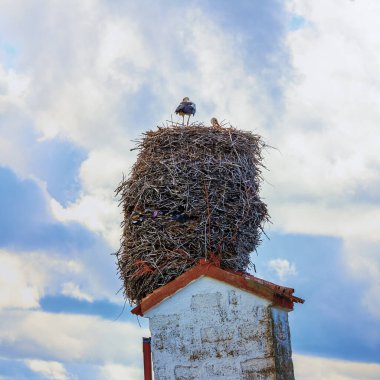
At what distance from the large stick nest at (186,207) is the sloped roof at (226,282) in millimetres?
568

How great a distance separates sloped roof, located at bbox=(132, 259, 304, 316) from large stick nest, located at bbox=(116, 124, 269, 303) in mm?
568

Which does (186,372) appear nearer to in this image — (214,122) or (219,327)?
(219,327)

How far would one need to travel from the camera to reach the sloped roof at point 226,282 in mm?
7609

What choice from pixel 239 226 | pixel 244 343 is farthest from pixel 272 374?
pixel 239 226

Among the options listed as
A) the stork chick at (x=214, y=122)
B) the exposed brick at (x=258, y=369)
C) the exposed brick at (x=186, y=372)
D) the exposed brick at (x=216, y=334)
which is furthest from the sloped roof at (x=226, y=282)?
the stork chick at (x=214, y=122)

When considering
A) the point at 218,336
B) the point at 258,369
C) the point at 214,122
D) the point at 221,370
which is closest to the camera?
the point at 258,369

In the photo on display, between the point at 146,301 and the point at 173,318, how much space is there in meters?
0.43

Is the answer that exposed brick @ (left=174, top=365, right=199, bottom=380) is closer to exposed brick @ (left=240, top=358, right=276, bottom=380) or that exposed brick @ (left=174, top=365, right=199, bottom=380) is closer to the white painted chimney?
the white painted chimney

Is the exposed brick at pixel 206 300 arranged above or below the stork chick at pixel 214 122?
below

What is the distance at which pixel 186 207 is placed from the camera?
29.7ft

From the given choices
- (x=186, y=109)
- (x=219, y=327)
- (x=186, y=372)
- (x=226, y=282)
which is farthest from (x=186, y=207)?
(x=186, y=109)

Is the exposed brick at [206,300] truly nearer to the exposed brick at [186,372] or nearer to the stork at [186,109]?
the exposed brick at [186,372]

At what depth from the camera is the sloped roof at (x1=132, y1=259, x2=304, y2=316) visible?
761 cm

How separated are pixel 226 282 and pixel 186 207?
1557mm
